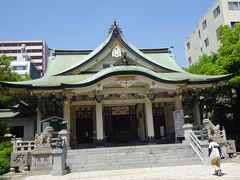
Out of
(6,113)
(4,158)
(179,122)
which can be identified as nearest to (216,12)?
(179,122)

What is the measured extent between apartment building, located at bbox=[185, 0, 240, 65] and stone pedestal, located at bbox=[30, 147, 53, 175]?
79.3 feet

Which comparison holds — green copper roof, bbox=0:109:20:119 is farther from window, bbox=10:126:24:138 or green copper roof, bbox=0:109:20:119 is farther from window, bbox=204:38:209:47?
window, bbox=204:38:209:47

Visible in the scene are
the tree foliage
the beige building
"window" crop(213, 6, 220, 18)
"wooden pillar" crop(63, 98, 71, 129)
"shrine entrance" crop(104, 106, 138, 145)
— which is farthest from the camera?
"window" crop(213, 6, 220, 18)

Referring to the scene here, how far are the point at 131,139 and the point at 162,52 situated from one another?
1039 centimetres

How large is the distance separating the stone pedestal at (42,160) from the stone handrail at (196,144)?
838 centimetres

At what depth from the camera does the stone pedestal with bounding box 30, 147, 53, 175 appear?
47.1 feet

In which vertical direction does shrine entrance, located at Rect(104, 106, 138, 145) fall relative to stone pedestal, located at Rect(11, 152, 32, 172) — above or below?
above

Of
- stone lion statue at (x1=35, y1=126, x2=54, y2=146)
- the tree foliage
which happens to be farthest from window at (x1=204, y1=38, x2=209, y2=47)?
stone lion statue at (x1=35, y1=126, x2=54, y2=146)

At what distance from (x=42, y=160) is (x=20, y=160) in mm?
1793

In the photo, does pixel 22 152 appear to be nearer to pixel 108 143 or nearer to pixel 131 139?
pixel 108 143

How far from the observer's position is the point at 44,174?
46.1 ft

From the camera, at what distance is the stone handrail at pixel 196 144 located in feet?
49.2

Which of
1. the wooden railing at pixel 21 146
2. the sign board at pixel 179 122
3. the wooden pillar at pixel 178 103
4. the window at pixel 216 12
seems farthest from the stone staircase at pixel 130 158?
the window at pixel 216 12

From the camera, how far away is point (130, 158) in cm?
1510
